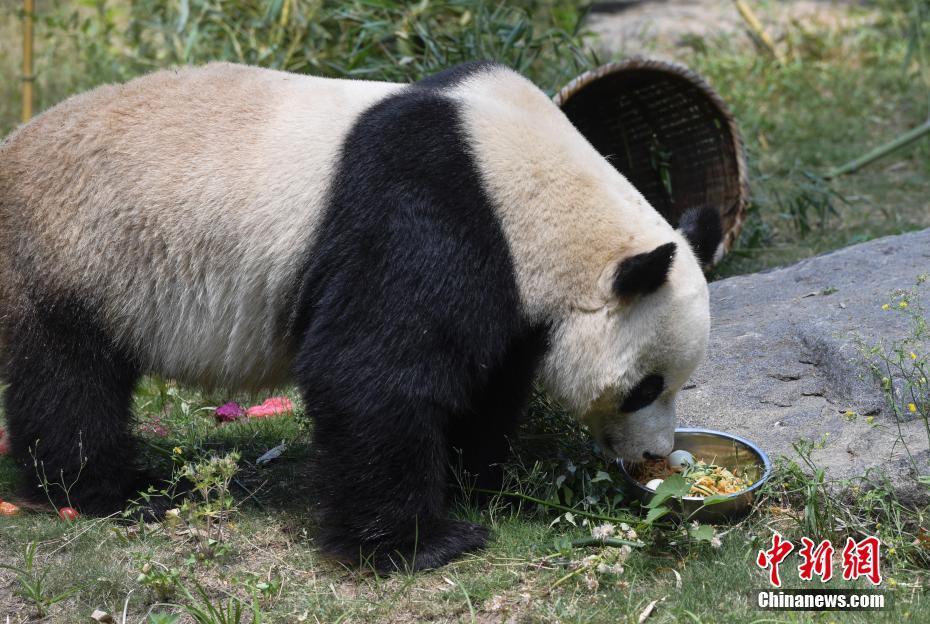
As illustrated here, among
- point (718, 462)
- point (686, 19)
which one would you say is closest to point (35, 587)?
point (718, 462)

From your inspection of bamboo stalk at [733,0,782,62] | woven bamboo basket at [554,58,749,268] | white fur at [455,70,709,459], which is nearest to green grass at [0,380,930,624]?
white fur at [455,70,709,459]

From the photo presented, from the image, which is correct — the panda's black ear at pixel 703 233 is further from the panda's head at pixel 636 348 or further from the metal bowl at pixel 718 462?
the metal bowl at pixel 718 462

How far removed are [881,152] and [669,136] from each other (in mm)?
2193

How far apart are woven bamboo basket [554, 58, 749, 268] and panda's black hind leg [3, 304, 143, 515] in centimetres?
300

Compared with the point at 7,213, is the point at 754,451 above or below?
below

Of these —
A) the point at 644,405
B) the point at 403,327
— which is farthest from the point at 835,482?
the point at 403,327

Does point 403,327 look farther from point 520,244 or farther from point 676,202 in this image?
point 676,202

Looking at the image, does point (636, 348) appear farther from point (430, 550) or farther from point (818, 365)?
point (818, 365)

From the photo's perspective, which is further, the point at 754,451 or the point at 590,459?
the point at 590,459

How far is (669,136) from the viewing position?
247 inches

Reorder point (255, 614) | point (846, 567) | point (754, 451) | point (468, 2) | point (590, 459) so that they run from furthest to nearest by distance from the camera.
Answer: point (468, 2)
point (590, 459)
point (754, 451)
point (846, 567)
point (255, 614)

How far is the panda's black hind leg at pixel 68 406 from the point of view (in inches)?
141

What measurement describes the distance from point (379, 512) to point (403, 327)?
24.8 inches

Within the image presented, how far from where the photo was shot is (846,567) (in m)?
3.21
